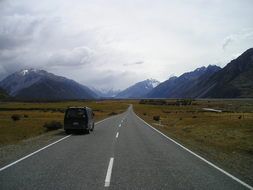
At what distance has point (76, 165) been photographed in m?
12.4

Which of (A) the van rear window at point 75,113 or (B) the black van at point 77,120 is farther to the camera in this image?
(A) the van rear window at point 75,113

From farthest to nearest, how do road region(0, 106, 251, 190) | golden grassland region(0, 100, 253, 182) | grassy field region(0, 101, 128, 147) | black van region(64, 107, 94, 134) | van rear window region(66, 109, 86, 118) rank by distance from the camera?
grassy field region(0, 101, 128, 147) < van rear window region(66, 109, 86, 118) < black van region(64, 107, 94, 134) < golden grassland region(0, 100, 253, 182) < road region(0, 106, 251, 190)

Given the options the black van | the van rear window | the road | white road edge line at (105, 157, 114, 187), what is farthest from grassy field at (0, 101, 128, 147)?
white road edge line at (105, 157, 114, 187)

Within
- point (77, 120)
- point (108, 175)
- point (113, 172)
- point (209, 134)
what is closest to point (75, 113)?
point (77, 120)

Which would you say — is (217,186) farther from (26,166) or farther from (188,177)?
(26,166)

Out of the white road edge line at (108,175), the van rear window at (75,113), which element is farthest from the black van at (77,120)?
the white road edge line at (108,175)

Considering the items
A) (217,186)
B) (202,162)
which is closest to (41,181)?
(217,186)

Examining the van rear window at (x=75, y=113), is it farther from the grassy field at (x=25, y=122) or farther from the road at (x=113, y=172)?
the road at (x=113, y=172)

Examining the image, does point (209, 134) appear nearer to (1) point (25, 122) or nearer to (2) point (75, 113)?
(2) point (75, 113)

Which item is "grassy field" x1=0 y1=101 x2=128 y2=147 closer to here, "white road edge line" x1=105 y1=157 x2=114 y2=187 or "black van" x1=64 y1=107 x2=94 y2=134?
"black van" x1=64 y1=107 x2=94 y2=134

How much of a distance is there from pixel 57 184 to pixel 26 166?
3.34 meters

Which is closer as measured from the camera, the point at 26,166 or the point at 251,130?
the point at 26,166

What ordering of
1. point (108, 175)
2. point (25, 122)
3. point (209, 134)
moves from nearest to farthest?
1. point (108, 175)
2. point (209, 134)
3. point (25, 122)

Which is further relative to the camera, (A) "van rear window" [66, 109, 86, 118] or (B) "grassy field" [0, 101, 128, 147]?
(B) "grassy field" [0, 101, 128, 147]
